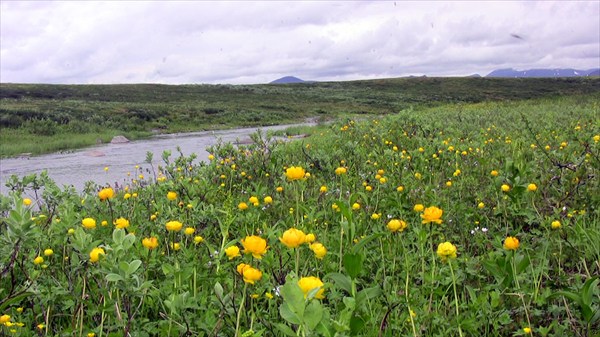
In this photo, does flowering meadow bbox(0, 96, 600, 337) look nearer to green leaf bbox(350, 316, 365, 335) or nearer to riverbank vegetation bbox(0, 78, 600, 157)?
green leaf bbox(350, 316, 365, 335)

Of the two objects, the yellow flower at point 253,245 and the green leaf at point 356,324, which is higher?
the yellow flower at point 253,245

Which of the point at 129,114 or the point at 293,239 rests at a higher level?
the point at 293,239

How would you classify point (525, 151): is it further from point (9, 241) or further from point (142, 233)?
point (9, 241)

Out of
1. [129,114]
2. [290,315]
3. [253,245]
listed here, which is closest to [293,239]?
[253,245]

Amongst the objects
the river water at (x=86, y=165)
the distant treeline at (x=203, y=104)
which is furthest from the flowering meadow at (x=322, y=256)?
the distant treeline at (x=203, y=104)

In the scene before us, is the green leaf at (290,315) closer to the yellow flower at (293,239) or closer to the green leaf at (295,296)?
the green leaf at (295,296)

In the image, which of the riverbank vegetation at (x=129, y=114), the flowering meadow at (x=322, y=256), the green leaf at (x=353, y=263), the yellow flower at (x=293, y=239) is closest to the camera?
the yellow flower at (x=293, y=239)

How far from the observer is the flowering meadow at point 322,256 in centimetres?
166

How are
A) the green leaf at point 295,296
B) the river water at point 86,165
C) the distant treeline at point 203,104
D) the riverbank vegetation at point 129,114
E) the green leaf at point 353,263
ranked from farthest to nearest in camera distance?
the distant treeline at point 203,104, the riverbank vegetation at point 129,114, the river water at point 86,165, the green leaf at point 353,263, the green leaf at point 295,296

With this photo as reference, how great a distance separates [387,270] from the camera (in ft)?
8.36

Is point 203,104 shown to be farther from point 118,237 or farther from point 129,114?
point 118,237

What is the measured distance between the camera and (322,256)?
1690 mm

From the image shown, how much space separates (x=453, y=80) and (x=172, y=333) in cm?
7836

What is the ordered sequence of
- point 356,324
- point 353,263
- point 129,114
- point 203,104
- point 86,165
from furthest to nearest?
1. point 203,104
2. point 129,114
3. point 86,165
4. point 353,263
5. point 356,324
